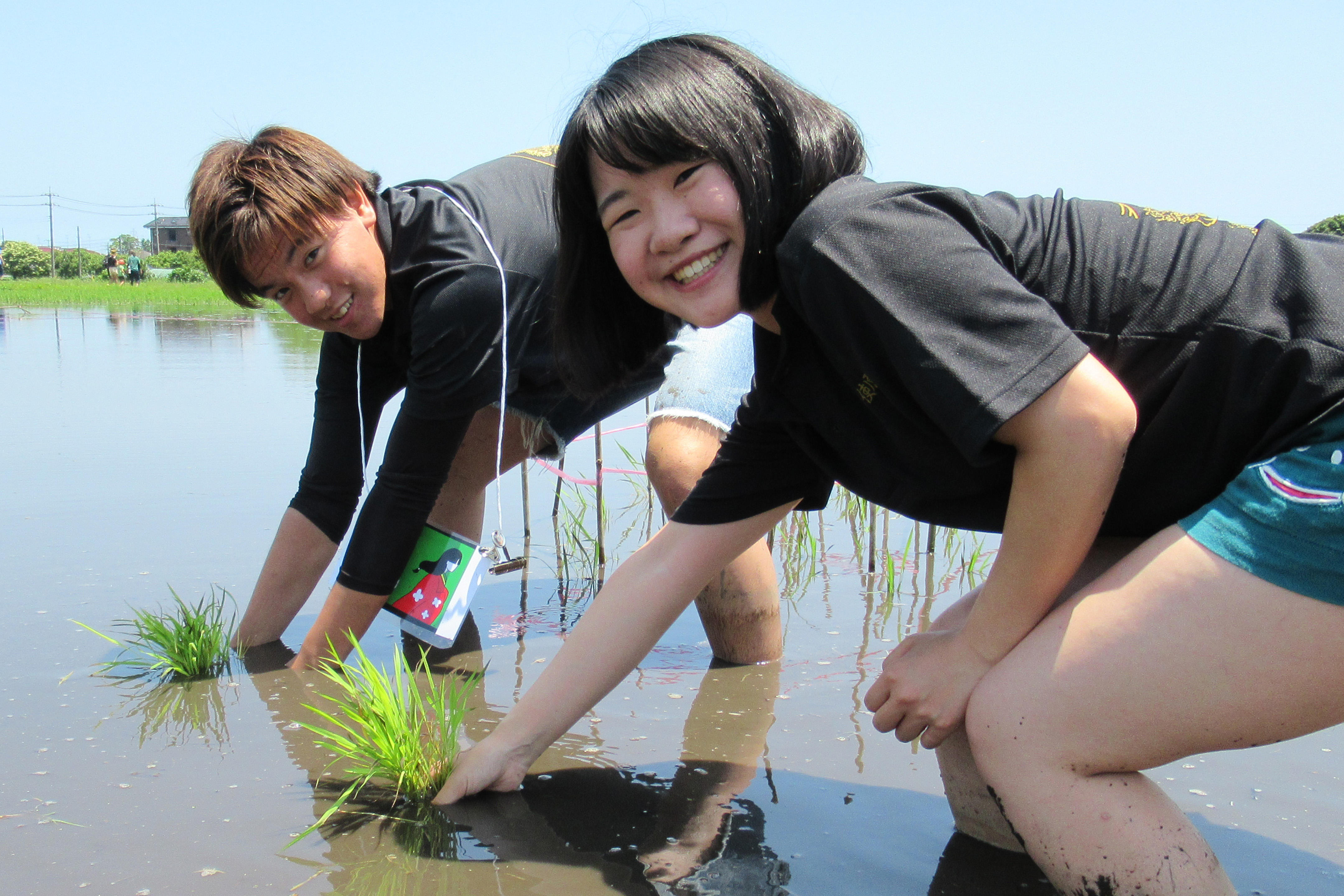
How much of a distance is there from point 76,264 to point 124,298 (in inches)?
2221

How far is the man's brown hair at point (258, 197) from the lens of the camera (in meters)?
2.61

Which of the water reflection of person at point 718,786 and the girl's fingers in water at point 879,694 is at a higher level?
the girl's fingers in water at point 879,694

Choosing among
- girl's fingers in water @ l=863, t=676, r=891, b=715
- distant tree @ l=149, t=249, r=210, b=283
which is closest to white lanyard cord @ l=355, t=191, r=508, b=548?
girl's fingers in water @ l=863, t=676, r=891, b=715

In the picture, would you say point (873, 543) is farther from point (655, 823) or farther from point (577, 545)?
point (655, 823)

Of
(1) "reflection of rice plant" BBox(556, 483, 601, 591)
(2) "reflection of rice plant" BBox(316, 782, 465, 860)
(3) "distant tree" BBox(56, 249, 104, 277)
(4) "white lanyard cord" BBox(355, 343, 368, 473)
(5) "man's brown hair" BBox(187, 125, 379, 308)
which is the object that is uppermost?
(5) "man's brown hair" BBox(187, 125, 379, 308)

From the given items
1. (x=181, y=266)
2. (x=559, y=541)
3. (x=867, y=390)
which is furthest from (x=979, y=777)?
(x=181, y=266)

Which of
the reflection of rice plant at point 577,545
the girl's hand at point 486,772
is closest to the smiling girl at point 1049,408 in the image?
the girl's hand at point 486,772

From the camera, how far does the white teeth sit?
68.7 inches

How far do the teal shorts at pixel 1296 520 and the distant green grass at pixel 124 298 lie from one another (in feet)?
65.1

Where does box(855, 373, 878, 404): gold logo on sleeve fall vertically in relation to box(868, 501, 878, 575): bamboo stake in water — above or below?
above

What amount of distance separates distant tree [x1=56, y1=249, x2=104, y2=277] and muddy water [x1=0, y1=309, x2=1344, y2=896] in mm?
81287

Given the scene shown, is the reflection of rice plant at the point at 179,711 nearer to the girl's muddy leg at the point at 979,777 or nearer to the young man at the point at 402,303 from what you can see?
the young man at the point at 402,303

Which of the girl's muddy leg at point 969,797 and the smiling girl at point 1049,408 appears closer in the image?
the smiling girl at point 1049,408

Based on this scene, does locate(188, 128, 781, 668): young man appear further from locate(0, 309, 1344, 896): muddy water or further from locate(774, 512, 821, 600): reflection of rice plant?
locate(774, 512, 821, 600): reflection of rice plant
